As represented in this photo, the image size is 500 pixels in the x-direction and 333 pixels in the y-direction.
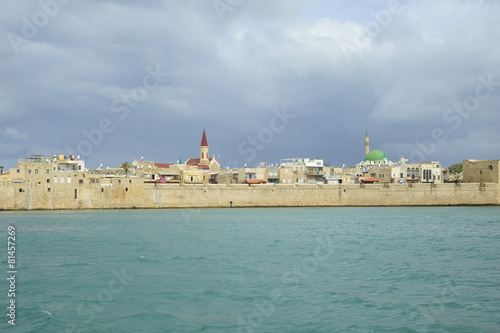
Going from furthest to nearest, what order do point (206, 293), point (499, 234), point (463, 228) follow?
point (463, 228)
point (499, 234)
point (206, 293)

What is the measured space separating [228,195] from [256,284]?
43.6m

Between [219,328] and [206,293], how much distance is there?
2913 mm

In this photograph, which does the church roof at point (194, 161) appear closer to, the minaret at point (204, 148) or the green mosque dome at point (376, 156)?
the minaret at point (204, 148)

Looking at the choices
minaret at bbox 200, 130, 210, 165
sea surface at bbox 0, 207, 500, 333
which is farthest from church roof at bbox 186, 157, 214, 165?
sea surface at bbox 0, 207, 500, 333

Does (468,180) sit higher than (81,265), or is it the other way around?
(468,180)

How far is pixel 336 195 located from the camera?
59.9m

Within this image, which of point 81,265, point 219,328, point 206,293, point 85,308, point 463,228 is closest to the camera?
point 219,328

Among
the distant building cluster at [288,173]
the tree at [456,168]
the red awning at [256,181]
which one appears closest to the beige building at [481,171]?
the distant building cluster at [288,173]

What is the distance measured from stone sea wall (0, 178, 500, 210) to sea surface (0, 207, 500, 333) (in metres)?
28.0

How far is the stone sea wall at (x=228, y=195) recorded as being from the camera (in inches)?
2076

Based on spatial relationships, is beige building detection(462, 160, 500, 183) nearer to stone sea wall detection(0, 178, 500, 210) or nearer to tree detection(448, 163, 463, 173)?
stone sea wall detection(0, 178, 500, 210)

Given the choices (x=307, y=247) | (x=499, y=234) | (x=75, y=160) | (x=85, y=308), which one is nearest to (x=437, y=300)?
(x=85, y=308)

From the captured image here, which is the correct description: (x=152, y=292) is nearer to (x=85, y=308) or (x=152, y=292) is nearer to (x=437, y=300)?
(x=85, y=308)

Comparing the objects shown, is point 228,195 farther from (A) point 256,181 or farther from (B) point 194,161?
(B) point 194,161
